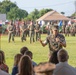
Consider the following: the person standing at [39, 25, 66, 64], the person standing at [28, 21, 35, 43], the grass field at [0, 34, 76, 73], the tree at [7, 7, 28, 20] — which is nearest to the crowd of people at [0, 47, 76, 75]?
the person standing at [39, 25, 66, 64]

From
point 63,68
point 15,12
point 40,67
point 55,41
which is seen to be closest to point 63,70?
point 63,68

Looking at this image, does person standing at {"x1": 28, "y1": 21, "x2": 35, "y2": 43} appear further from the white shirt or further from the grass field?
the white shirt

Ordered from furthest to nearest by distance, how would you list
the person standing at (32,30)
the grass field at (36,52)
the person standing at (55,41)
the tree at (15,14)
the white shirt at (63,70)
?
the tree at (15,14) → the person standing at (32,30) → the grass field at (36,52) → the person standing at (55,41) → the white shirt at (63,70)

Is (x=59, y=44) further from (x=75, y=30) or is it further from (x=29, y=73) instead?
(x=75, y=30)

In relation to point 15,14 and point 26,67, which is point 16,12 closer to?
point 15,14

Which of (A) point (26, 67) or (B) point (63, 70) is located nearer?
(A) point (26, 67)

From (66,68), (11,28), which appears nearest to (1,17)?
(11,28)

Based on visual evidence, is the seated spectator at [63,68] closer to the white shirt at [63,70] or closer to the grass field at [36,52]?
the white shirt at [63,70]

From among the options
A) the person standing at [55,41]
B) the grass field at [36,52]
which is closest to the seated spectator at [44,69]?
the person standing at [55,41]

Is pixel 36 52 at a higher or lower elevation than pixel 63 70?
lower

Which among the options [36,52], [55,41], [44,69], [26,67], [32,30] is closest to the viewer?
[44,69]

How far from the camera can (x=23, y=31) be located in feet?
121

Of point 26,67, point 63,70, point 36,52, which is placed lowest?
point 36,52

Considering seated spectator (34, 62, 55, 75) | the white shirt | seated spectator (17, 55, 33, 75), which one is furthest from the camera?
the white shirt
